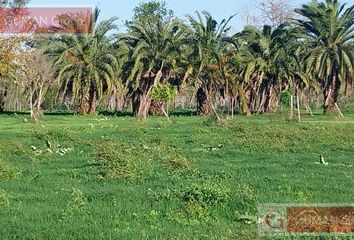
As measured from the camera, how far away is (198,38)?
3903cm

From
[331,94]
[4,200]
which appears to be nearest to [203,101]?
[331,94]

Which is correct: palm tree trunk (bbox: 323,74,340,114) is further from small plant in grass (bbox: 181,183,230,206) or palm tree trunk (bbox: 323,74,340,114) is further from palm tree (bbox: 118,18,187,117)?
small plant in grass (bbox: 181,183,230,206)

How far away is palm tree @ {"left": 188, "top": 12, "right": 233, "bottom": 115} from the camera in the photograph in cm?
3850

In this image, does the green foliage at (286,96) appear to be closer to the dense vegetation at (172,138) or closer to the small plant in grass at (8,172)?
the dense vegetation at (172,138)

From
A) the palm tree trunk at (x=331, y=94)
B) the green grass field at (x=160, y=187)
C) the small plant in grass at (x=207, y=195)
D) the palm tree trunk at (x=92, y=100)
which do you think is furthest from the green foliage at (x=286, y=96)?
the small plant in grass at (x=207, y=195)

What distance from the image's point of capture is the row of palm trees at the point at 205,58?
1521 inches

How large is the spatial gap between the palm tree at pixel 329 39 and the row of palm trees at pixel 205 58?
2.4 inches

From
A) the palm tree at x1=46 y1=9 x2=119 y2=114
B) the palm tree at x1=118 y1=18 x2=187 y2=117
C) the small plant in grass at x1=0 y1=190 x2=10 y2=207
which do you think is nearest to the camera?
the small plant in grass at x1=0 y1=190 x2=10 y2=207

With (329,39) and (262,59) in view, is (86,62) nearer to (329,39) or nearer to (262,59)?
(262,59)

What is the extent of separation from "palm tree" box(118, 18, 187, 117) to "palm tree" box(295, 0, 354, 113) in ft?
26.7

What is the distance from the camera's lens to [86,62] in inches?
1580

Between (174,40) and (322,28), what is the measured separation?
937 cm

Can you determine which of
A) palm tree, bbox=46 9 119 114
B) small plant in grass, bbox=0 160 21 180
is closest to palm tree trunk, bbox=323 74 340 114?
palm tree, bbox=46 9 119 114

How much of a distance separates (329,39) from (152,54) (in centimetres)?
1132
